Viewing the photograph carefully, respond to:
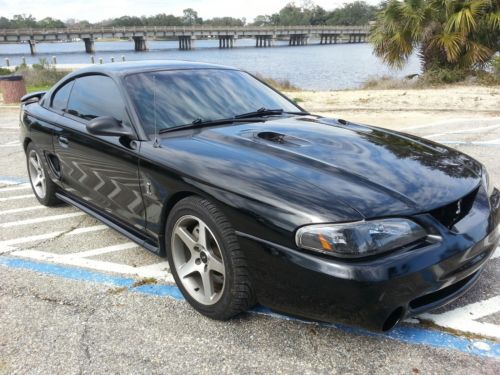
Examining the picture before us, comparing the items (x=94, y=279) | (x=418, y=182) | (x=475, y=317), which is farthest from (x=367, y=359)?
(x=94, y=279)

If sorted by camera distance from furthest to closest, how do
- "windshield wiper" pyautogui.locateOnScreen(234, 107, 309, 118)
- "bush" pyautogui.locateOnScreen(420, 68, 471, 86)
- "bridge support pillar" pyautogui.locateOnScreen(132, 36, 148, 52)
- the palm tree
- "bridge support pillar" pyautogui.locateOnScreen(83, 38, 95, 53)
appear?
"bridge support pillar" pyautogui.locateOnScreen(132, 36, 148, 52) < "bridge support pillar" pyautogui.locateOnScreen(83, 38, 95, 53) < "bush" pyautogui.locateOnScreen(420, 68, 471, 86) < the palm tree < "windshield wiper" pyautogui.locateOnScreen(234, 107, 309, 118)

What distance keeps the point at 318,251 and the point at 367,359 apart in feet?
2.22

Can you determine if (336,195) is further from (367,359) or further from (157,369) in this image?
(157,369)

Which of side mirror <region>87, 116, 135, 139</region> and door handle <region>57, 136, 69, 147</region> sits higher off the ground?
side mirror <region>87, 116, 135, 139</region>

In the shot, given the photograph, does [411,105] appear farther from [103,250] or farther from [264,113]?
[103,250]

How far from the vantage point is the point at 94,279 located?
334cm

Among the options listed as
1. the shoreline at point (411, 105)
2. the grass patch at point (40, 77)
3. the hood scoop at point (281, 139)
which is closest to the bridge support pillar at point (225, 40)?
the grass patch at point (40, 77)

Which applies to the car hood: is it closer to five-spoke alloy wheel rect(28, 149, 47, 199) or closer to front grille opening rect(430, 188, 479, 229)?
front grille opening rect(430, 188, 479, 229)

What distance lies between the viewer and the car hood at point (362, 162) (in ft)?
7.55

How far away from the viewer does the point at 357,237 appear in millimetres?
2105

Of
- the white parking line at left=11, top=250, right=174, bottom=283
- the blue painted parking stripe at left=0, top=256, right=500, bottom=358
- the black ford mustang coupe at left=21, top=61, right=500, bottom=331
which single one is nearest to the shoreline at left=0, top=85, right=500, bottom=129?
the black ford mustang coupe at left=21, top=61, right=500, bottom=331

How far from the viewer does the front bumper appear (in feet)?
6.84

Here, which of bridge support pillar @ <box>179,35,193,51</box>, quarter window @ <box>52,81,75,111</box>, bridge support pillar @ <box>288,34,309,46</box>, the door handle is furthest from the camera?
bridge support pillar @ <box>288,34,309,46</box>

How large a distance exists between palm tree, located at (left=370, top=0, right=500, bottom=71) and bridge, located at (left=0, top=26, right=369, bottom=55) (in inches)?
2195
